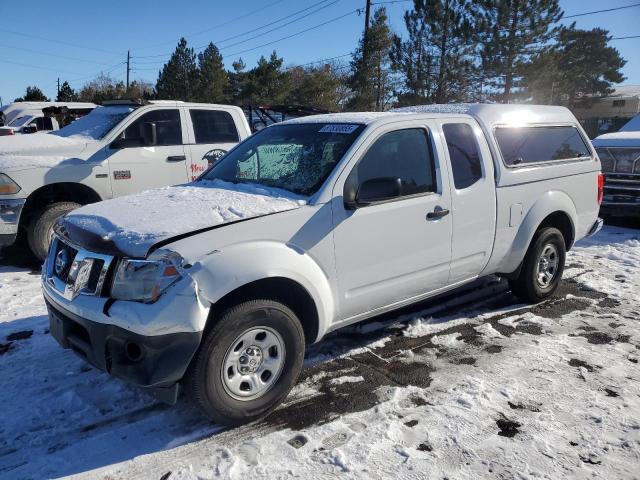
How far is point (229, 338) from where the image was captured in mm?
2965

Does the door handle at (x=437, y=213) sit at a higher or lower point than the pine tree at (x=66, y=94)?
lower

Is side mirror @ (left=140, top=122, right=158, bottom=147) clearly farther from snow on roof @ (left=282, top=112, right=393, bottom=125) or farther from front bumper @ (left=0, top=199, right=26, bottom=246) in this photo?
snow on roof @ (left=282, top=112, right=393, bottom=125)

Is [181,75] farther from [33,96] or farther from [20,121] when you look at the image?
[20,121]

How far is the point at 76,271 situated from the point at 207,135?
189 inches

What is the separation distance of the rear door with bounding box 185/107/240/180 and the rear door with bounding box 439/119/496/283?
403 centimetres

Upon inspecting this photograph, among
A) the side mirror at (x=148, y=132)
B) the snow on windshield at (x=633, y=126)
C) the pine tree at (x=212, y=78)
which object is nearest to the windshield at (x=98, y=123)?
the side mirror at (x=148, y=132)

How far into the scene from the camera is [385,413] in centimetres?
329

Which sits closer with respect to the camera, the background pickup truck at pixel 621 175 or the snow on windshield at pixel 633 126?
the background pickup truck at pixel 621 175

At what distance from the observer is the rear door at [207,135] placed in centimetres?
739

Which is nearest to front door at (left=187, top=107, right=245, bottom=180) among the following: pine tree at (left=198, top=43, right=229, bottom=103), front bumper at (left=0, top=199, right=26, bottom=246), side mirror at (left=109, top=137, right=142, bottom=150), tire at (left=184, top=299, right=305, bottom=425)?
side mirror at (left=109, top=137, right=142, bottom=150)

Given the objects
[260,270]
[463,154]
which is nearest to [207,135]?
[463,154]

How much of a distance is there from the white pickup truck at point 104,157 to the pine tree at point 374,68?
78.7 feet

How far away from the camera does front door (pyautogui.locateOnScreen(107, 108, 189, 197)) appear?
6.75 meters

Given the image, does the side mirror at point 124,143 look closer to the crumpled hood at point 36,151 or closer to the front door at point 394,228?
the crumpled hood at point 36,151
